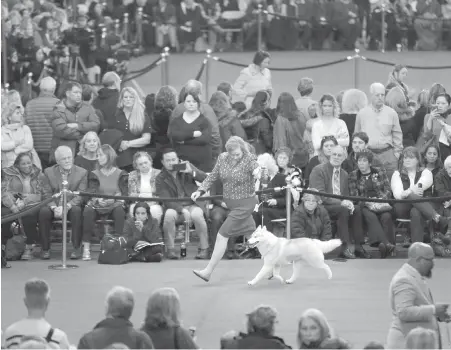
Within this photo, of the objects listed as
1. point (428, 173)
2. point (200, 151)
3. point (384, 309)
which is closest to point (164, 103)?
point (200, 151)

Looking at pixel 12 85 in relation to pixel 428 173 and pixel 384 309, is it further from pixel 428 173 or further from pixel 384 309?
pixel 384 309

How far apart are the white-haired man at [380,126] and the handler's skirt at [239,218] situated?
298 centimetres

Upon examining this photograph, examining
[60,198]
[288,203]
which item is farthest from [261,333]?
[60,198]

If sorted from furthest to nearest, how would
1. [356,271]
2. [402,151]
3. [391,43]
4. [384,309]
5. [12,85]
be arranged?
[391,43] < [12,85] < [402,151] < [356,271] < [384,309]

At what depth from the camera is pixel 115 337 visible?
366 inches

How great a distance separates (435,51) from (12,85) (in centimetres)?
848

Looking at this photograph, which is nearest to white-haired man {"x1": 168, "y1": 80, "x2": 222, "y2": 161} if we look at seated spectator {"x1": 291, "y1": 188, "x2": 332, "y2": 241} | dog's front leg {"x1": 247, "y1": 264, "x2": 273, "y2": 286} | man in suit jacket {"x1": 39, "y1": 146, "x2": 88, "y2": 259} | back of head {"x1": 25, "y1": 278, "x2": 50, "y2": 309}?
man in suit jacket {"x1": 39, "y1": 146, "x2": 88, "y2": 259}

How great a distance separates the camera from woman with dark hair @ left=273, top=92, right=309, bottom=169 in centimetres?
1700

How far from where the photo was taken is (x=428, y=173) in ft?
51.8

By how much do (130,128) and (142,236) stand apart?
6.69 feet

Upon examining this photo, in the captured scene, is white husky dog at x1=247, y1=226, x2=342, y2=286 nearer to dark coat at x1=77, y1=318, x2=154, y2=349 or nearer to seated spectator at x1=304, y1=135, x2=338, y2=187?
seated spectator at x1=304, y1=135, x2=338, y2=187

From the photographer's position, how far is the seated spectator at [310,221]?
15352mm

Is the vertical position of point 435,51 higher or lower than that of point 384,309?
higher

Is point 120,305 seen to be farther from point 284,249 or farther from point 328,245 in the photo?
point 328,245
